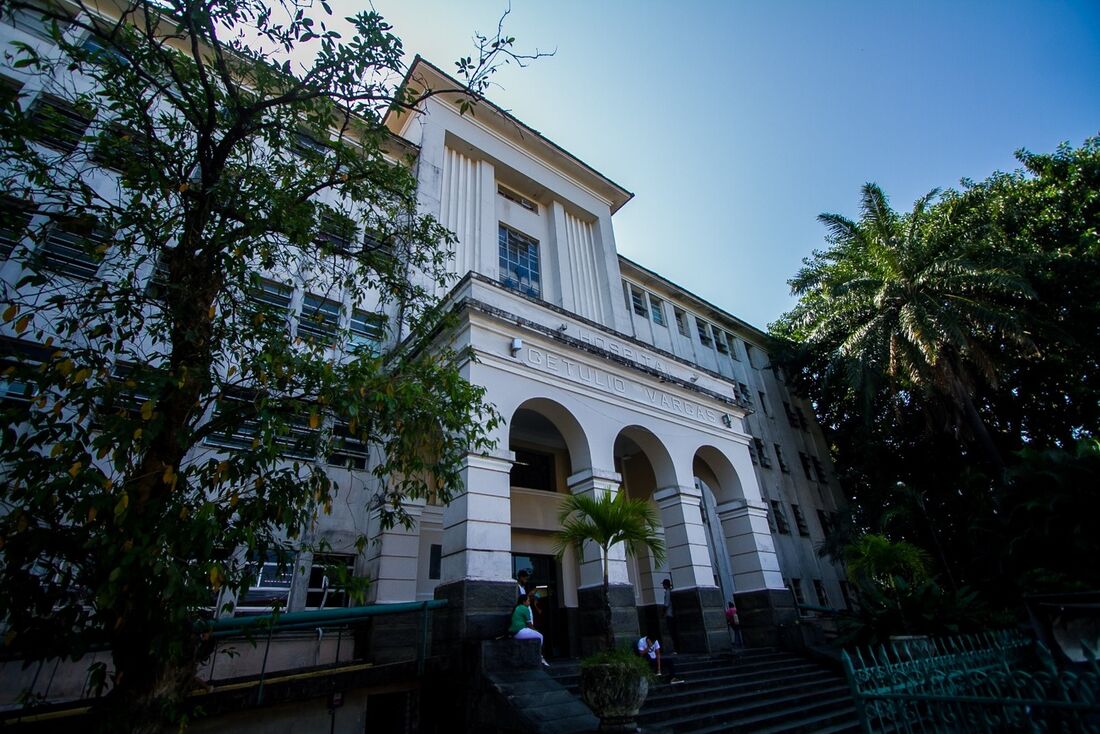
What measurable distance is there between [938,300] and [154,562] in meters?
22.5

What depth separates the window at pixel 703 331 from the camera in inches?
952

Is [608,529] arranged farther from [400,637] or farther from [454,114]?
[454,114]

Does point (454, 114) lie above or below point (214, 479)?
above

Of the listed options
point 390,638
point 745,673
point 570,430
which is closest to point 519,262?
point 570,430

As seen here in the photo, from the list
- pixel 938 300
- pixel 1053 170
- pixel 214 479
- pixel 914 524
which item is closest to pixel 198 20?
pixel 214 479

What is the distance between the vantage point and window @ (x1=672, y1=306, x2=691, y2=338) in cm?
2330

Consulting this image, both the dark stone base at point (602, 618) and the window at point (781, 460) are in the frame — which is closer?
the dark stone base at point (602, 618)

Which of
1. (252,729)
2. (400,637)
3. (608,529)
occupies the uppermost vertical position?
(608,529)

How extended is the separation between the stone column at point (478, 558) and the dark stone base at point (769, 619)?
6993 millimetres

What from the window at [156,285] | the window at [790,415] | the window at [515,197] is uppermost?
the window at [515,197]

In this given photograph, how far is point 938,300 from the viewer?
60.4 ft

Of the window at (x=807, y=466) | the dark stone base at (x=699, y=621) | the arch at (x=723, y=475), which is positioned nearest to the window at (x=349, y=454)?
the dark stone base at (x=699, y=621)

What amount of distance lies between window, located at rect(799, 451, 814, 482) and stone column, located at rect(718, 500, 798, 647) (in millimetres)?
12668

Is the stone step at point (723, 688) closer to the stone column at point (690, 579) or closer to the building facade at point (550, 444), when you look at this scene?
the building facade at point (550, 444)
